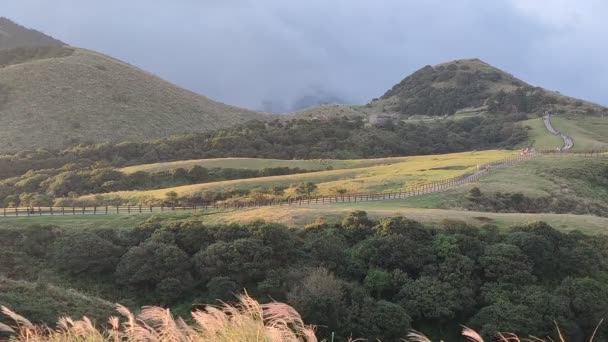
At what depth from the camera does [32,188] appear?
72750 mm

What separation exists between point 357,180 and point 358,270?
32812 mm

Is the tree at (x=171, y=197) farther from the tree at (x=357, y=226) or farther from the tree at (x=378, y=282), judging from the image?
the tree at (x=378, y=282)

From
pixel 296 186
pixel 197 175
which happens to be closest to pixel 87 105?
pixel 197 175

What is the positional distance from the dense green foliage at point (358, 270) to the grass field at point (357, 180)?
2340cm

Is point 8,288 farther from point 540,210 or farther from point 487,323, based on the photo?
point 540,210

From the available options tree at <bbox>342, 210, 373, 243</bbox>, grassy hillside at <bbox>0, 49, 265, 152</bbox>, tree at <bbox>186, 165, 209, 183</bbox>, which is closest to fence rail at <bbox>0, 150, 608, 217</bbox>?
tree at <bbox>342, 210, 373, 243</bbox>

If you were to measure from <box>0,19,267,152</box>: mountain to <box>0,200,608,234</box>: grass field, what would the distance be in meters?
67.0

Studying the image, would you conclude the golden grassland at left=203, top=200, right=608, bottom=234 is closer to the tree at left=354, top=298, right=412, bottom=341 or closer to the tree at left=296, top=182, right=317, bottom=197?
the tree at left=354, top=298, right=412, bottom=341

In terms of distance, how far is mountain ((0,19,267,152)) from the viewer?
110 m

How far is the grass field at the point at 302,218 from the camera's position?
39812 millimetres

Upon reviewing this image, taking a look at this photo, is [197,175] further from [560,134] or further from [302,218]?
[560,134]

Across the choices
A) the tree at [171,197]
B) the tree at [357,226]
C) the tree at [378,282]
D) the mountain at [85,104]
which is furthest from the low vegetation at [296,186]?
the mountain at [85,104]

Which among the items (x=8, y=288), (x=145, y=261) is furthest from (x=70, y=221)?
(x=8, y=288)

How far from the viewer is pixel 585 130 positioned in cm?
13412
